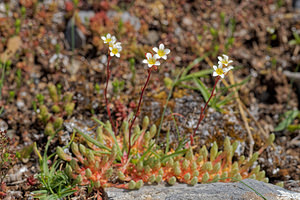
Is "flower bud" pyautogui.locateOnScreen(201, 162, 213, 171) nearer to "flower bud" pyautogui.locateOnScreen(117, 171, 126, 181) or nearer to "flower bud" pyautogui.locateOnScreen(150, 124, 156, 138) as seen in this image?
"flower bud" pyautogui.locateOnScreen(150, 124, 156, 138)

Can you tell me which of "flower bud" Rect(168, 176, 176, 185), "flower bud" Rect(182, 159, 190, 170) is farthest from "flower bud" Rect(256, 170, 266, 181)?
"flower bud" Rect(168, 176, 176, 185)

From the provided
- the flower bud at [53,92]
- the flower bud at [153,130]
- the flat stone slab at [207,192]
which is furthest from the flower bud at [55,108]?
the flat stone slab at [207,192]

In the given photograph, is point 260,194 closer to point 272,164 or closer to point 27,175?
point 272,164

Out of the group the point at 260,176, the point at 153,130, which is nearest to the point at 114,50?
the point at 153,130

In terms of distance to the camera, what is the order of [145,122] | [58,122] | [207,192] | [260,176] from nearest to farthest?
1. [207,192]
2. [260,176]
3. [145,122]
4. [58,122]

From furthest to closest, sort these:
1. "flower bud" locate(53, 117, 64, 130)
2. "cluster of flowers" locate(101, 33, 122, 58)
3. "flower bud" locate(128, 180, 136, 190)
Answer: "flower bud" locate(53, 117, 64, 130) → "flower bud" locate(128, 180, 136, 190) → "cluster of flowers" locate(101, 33, 122, 58)

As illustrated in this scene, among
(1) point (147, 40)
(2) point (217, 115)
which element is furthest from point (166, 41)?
(2) point (217, 115)

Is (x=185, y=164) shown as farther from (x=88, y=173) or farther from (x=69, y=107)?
(x=69, y=107)

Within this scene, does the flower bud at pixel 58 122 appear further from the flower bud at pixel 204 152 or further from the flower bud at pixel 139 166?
the flower bud at pixel 204 152
